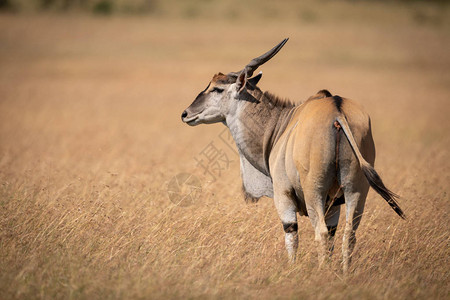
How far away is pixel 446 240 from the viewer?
5.76 metres

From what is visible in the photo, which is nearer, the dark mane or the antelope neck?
the antelope neck

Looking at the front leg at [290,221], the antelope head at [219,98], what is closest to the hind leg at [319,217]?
the front leg at [290,221]

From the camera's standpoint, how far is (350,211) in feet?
16.2

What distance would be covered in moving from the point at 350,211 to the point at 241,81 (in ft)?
6.15

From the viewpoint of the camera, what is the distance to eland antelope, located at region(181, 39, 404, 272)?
15.8 ft

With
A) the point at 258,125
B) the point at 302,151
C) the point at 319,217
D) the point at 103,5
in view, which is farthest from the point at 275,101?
the point at 103,5

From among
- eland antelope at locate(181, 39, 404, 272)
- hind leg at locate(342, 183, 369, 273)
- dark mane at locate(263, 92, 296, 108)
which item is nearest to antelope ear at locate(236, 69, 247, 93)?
eland antelope at locate(181, 39, 404, 272)

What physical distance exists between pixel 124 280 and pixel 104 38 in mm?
36057

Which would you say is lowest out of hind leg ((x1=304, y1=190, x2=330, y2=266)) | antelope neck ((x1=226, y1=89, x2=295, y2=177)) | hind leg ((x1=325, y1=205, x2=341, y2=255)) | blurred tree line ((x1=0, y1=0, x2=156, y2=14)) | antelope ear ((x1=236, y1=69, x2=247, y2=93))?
blurred tree line ((x1=0, y1=0, x2=156, y2=14))

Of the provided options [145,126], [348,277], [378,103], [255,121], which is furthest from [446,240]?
[378,103]

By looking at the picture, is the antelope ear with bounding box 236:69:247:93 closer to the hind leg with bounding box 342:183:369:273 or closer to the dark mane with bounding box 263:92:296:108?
the dark mane with bounding box 263:92:296:108

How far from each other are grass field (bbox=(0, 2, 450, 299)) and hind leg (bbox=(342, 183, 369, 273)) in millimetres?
182

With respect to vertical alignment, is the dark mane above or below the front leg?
above

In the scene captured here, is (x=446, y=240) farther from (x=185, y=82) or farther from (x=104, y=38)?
(x=104, y=38)
